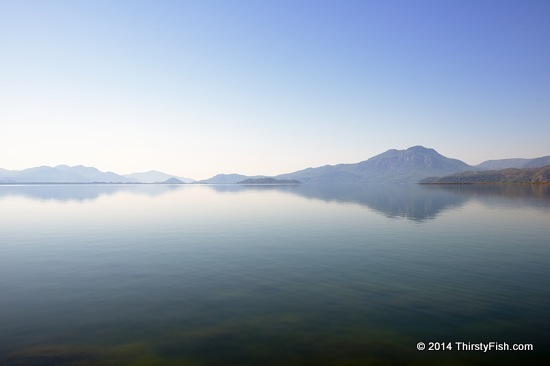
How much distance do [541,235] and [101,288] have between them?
6399cm

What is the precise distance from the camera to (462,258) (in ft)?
116

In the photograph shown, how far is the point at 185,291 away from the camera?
24766 millimetres

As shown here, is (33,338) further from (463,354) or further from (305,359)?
(463,354)

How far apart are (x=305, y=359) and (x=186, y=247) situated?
31.2 meters

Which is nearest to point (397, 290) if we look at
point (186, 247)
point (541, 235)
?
point (186, 247)

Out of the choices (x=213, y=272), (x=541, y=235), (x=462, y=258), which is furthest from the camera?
(x=541, y=235)

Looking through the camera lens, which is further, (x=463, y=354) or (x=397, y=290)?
(x=397, y=290)

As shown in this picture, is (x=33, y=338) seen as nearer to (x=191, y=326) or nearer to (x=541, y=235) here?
(x=191, y=326)

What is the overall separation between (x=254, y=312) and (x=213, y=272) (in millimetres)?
10934

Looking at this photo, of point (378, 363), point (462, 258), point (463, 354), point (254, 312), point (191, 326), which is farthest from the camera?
point (462, 258)

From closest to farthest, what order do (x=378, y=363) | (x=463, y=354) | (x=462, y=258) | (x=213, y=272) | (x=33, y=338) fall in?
(x=378, y=363) → (x=463, y=354) → (x=33, y=338) → (x=213, y=272) → (x=462, y=258)

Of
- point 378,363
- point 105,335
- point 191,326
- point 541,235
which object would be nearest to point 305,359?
point 378,363

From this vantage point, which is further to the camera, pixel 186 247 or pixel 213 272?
pixel 186 247

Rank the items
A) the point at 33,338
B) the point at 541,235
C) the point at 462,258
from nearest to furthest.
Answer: the point at 33,338, the point at 462,258, the point at 541,235
